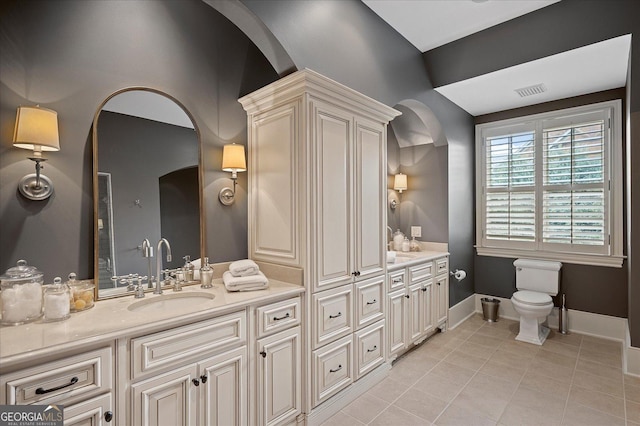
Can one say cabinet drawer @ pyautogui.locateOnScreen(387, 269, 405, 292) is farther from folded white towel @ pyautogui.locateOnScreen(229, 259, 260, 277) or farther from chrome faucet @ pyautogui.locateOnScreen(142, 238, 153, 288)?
chrome faucet @ pyautogui.locateOnScreen(142, 238, 153, 288)

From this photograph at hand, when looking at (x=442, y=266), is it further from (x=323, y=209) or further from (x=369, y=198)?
(x=323, y=209)

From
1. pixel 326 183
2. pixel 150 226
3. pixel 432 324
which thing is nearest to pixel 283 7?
pixel 326 183

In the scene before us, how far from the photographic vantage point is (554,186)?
386 centimetres

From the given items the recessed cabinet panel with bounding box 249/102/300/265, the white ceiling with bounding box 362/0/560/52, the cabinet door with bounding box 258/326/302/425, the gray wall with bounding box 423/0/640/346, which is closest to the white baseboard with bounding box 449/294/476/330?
the gray wall with bounding box 423/0/640/346

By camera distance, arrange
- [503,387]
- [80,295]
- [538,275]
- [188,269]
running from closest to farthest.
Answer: [80,295] → [188,269] → [503,387] → [538,275]

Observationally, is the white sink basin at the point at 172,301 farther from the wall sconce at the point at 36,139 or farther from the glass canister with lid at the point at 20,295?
the wall sconce at the point at 36,139

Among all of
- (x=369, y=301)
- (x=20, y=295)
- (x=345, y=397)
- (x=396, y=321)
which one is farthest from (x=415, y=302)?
(x=20, y=295)

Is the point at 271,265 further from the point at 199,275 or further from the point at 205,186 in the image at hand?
the point at 205,186

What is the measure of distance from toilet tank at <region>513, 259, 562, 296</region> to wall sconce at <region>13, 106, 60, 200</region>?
4.46 metres

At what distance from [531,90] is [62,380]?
4485 mm

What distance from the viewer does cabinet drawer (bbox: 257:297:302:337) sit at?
1.90 m

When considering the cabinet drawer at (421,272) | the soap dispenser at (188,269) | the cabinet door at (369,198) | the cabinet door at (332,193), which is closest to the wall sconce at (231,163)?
the soap dispenser at (188,269)

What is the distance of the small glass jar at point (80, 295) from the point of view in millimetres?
1636

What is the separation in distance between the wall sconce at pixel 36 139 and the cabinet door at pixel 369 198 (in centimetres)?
182
